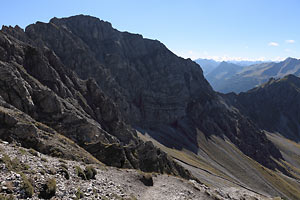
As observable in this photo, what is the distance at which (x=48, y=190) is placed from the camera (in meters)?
19.5

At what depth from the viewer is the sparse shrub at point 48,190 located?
19041mm

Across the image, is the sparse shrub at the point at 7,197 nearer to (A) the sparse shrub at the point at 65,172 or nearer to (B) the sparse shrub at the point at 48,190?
(B) the sparse shrub at the point at 48,190

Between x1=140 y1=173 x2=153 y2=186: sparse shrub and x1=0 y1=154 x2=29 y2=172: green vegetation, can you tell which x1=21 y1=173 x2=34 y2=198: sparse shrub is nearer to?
x1=0 y1=154 x2=29 y2=172: green vegetation

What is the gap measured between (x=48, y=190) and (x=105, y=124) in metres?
77.9

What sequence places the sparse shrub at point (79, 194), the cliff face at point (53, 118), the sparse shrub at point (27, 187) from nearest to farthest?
the sparse shrub at point (27, 187)
the sparse shrub at point (79, 194)
the cliff face at point (53, 118)

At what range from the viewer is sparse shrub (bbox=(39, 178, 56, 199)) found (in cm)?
1904

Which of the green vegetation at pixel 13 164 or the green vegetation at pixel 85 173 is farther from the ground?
the green vegetation at pixel 13 164

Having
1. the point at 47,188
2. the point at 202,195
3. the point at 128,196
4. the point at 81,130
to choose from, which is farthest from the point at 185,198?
the point at 81,130

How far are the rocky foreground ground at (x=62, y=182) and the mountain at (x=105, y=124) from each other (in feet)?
36.9

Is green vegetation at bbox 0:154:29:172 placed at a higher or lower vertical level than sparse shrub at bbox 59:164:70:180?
higher

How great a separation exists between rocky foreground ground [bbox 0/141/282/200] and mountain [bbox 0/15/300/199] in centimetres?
1126

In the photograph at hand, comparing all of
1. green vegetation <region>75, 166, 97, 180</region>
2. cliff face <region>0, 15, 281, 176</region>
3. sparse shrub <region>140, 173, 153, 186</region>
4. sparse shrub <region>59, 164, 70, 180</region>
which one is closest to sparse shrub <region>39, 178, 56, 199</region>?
sparse shrub <region>59, 164, 70, 180</region>

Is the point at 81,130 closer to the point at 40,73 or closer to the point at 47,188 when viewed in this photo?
the point at 40,73

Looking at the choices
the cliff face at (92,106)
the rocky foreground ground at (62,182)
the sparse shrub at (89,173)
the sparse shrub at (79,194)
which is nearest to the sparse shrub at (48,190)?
the rocky foreground ground at (62,182)
